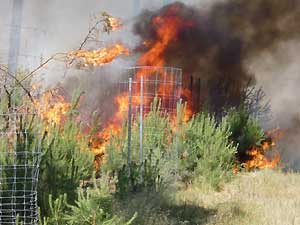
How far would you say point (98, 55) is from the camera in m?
9.89

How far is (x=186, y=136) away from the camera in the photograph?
29.7 feet

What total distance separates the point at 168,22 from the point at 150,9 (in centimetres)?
75

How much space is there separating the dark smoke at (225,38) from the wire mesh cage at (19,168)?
7.42m

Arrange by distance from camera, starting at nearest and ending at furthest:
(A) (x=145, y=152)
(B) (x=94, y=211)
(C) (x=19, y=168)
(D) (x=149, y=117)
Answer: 1. (B) (x=94, y=211)
2. (C) (x=19, y=168)
3. (A) (x=145, y=152)
4. (D) (x=149, y=117)

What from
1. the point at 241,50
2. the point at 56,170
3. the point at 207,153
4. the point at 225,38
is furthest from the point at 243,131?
the point at 56,170

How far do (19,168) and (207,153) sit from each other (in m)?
4.69

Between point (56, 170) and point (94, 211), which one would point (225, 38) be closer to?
point (56, 170)

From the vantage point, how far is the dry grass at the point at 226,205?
221 inches

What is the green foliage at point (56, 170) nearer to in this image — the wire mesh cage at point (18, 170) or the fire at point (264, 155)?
the wire mesh cage at point (18, 170)

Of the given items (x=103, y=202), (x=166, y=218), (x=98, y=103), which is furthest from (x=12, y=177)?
(x=98, y=103)

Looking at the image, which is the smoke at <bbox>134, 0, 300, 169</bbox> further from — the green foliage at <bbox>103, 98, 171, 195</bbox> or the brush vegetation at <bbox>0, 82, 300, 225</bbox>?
the green foliage at <bbox>103, 98, 171, 195</bbox>

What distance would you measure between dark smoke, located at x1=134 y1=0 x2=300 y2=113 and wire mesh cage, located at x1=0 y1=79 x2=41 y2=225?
292 inches

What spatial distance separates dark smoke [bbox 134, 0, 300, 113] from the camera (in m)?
11.6

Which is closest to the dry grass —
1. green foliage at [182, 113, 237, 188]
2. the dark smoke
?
green foliage at [182, 113, 237, 188]
